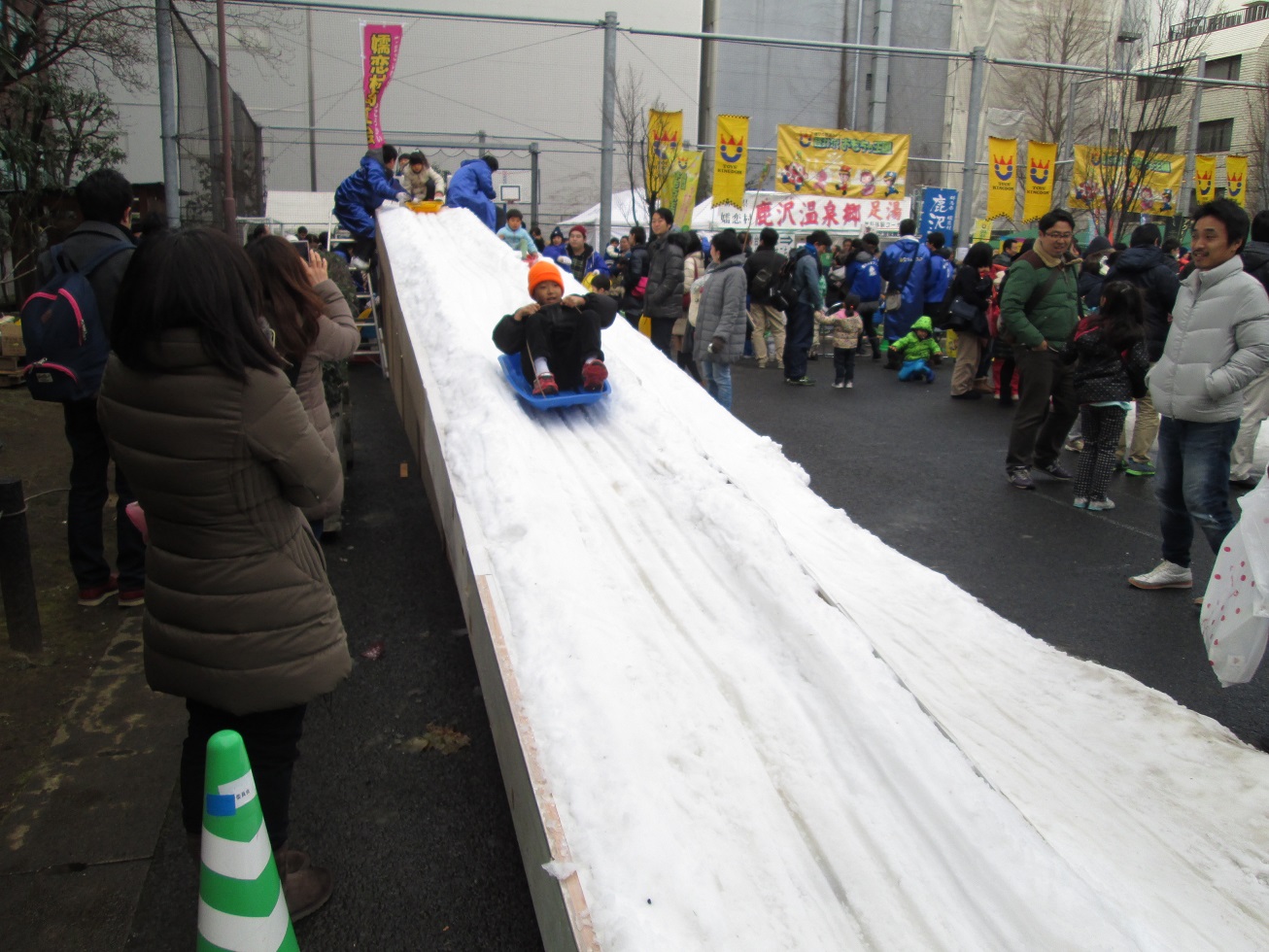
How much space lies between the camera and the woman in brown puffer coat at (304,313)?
12.9ft

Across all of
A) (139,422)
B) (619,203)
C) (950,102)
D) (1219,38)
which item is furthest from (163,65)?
(1219,38)

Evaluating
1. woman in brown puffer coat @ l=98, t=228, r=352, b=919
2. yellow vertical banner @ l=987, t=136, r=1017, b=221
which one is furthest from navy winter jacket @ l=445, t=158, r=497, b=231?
yellow vertical banner @ l=987, t=136, r=1017, b=221

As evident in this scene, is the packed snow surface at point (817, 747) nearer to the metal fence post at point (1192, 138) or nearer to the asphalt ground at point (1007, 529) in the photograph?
the asphalt ground at point (1007, 529)

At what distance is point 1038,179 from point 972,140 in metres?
3.67

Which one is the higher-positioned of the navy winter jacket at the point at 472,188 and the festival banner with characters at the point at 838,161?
the festival banner with characters at the point at 838,161

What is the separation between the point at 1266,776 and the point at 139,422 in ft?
12.0

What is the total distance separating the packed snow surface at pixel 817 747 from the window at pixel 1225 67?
39.0 meters

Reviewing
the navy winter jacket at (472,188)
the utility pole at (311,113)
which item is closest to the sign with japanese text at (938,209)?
the navy winter jacket at (472,188)

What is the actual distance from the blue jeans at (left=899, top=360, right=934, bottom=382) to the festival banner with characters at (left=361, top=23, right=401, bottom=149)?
9230mm

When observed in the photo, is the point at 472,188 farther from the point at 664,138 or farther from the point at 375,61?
the point at 375,61

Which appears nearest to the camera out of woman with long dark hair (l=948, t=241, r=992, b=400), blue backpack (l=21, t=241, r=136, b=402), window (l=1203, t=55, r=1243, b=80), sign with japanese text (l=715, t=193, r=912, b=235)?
blue backpack (l=21, t=241, r=136, b=402)

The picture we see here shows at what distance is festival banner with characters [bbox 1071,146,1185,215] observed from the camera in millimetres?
16984

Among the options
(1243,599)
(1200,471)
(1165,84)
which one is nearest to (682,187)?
(1165,84)

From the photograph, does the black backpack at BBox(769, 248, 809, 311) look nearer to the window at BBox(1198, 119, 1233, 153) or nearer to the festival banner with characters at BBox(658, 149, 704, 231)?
the festival banner with characters at BBox(658, 149, 704, 231)
